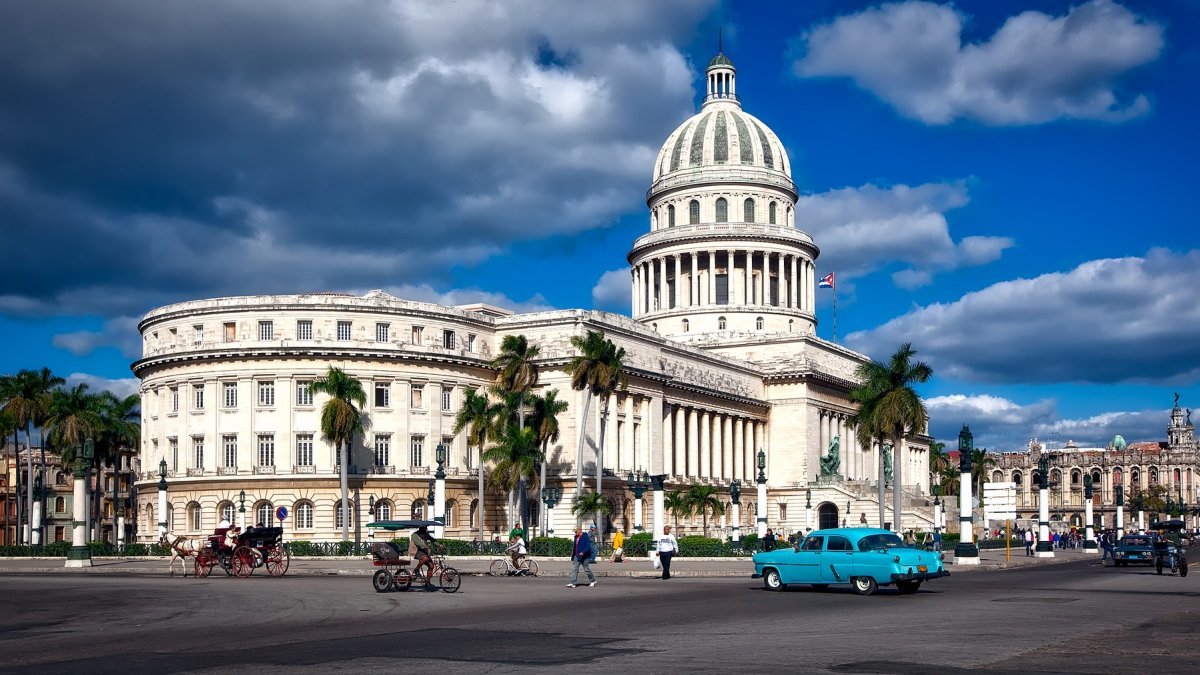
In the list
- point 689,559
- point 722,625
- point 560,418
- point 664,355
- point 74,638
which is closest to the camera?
point 74,638

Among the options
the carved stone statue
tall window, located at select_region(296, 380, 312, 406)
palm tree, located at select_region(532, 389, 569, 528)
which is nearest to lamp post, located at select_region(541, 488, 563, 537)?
palm tree, located at select_region(532, 389, 569, 528)

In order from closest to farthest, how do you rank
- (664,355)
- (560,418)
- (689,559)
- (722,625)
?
(722,625)
(689,559)
(560,418)
(664,355)

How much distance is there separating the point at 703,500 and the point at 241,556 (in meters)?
49.0

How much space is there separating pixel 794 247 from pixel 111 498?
6961 centimetres

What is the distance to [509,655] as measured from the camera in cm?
1848

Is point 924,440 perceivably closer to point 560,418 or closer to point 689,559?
point 560,418

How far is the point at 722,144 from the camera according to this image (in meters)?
123

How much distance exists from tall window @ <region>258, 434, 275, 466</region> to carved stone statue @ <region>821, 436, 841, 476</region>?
4836 cm

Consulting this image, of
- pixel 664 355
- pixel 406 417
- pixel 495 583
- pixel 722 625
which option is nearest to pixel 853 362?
pixel 664 355

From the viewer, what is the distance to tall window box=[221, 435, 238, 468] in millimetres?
79250

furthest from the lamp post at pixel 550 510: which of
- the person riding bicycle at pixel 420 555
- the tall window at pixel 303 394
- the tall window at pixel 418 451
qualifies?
the person riding bicycle at pixel 420 555

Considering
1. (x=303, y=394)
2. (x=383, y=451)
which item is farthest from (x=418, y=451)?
(x=303, y=394)

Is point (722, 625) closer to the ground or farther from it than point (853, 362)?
closer to the ground

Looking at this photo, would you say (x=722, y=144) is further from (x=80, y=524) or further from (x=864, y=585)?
(x=864, y=585)
